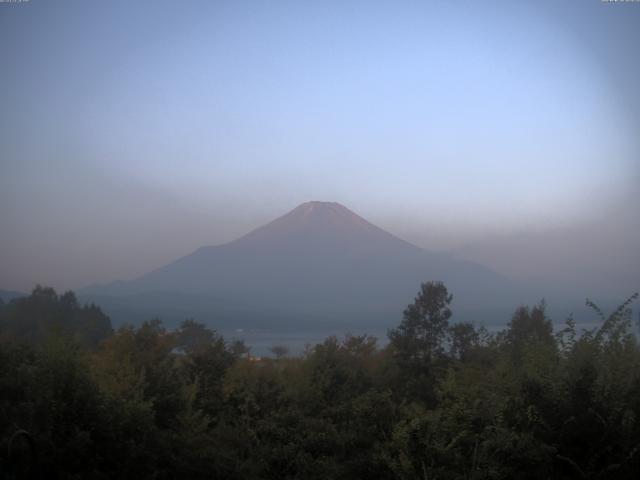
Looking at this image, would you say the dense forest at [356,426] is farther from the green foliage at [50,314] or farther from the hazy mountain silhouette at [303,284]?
the hazy mountain silhouette at [303,284]

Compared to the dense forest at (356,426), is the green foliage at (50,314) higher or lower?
higher

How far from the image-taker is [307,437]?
32.5ft

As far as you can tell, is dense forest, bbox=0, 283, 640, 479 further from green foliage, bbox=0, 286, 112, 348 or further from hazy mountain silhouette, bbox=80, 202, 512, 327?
hazy mountain silhouette, bbox=80, 202, 512, 327

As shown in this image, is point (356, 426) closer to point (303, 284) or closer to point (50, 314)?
point (50, 314)

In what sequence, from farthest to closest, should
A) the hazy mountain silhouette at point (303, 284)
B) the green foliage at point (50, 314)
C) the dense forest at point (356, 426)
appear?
the hazy mountain silhouette at point (303, 284), the green foliage at point (50, 314), the dense forest at point (356, 426)

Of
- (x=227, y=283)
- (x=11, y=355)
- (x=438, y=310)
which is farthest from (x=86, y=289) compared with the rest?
(x=11, y=355)

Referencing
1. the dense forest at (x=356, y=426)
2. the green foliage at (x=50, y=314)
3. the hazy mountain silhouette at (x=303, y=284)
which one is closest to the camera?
the dense forest at (x=356, y=426)

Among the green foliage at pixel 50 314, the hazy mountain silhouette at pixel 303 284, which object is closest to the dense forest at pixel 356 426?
the green foliage at pixel 50 314

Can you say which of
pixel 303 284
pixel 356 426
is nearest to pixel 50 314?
pixel 356 426

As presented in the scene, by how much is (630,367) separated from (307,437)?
508 cm

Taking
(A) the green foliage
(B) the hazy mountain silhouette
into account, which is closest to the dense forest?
(A) the green foliage

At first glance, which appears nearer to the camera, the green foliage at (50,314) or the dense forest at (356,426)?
the dense forest at (356,426)

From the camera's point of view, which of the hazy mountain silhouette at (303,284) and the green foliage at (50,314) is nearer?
the green foliage at (50,314)

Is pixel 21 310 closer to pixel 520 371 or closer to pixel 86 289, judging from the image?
pixel 520 371
